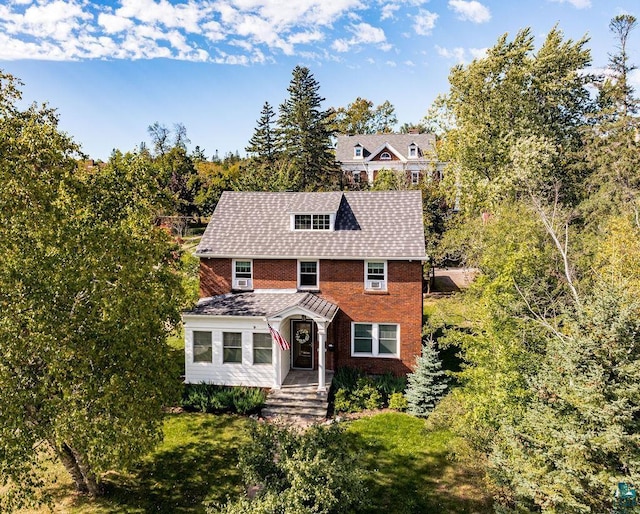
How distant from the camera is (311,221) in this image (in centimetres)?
2111

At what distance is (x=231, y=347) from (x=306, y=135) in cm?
4304

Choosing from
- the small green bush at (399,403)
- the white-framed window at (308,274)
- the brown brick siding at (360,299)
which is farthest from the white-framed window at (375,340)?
the white-framed window at (308,274)

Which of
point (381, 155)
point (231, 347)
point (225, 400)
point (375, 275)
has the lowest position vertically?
point (225, 400)

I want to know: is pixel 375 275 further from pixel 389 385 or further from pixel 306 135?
pixel 306 135

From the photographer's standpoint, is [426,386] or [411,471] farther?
[426,386]

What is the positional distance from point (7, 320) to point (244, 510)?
5941 millimetres

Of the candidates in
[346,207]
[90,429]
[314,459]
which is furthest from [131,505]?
[346,207]

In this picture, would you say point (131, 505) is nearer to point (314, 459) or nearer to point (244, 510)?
point (244, 510)

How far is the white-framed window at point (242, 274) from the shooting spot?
68.1 ft

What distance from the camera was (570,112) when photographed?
3575 centimetres

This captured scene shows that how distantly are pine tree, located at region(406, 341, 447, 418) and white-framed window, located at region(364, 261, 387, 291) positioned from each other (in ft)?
11.6

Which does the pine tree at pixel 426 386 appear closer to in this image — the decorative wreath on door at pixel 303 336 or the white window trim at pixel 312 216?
the decorative wreath on door at pixel 303 336

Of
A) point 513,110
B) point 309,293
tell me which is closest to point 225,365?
point 309,293

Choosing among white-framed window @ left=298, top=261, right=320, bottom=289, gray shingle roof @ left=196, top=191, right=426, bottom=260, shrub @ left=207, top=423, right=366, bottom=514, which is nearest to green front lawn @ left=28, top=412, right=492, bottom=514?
shrub @ left=207, top=423, right=366, bottom=514
